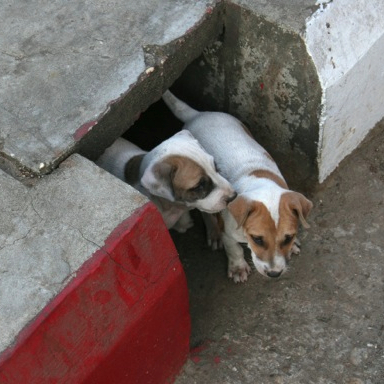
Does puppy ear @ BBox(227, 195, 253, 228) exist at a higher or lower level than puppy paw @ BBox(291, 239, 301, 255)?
higher

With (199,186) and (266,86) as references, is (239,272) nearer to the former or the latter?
(199,186)

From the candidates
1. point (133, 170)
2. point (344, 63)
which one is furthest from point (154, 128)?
point (344, 63)

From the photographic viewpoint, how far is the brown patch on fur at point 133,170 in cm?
549

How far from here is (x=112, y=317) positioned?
4.38 metres

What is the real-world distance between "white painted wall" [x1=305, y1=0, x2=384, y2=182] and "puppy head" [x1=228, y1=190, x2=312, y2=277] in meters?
1.03

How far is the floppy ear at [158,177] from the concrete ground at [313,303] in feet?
4.25

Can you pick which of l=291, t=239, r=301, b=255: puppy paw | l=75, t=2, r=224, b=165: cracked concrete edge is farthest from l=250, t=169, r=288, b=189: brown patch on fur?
l=75, t=2, r=224, b=165: cracked concrete edge

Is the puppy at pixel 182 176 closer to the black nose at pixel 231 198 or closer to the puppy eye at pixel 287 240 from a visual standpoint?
the black nose at pixel 231 198

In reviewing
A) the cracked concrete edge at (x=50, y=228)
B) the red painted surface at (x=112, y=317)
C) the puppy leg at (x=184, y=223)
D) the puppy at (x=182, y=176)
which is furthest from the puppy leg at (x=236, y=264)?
the cracked concrete edge at (x=50, y=228)

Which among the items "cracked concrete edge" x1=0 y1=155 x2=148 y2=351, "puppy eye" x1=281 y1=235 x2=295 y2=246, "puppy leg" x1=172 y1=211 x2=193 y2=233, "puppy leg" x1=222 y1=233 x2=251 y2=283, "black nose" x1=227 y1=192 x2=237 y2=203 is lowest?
"puppy leg" x1=222 y1=233 x2=251 y2=283

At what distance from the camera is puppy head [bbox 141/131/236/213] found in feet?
16.9

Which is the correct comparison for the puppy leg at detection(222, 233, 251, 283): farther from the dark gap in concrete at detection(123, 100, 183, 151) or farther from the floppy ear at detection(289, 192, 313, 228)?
the dark gap in concrete at detection(123, 100, 183, 151)

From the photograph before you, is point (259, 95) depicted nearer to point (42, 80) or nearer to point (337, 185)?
point (337, 185)

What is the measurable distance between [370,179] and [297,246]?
3.27 feet
